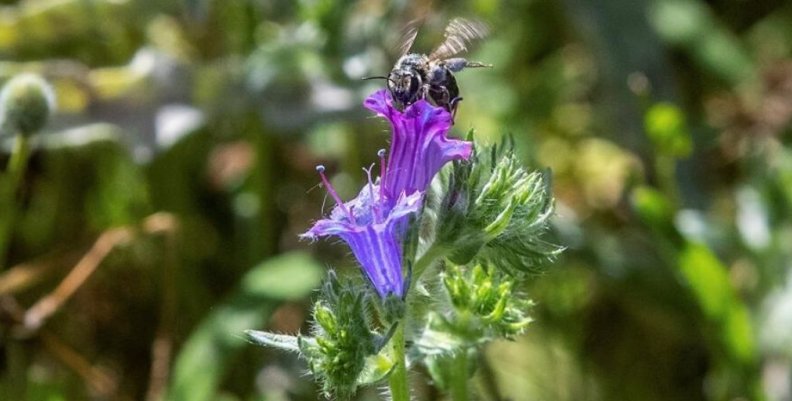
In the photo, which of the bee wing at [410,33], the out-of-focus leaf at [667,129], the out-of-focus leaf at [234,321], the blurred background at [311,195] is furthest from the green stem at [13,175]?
the out-of-focus leaf at [667,129]

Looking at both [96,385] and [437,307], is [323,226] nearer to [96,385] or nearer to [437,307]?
[437,307]

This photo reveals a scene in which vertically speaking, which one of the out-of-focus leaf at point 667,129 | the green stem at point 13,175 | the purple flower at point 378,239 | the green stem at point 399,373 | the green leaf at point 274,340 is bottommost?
the green leaf at point 274,340

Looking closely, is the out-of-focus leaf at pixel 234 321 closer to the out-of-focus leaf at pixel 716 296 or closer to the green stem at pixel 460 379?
the green stem at pixel 460 379

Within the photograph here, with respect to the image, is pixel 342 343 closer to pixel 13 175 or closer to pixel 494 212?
pixel 494 212

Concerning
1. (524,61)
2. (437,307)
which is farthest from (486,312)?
(524,61)

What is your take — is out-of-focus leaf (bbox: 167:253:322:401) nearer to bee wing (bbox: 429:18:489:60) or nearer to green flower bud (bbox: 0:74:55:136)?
green flower bud (bbox: 0:74:55:136)
